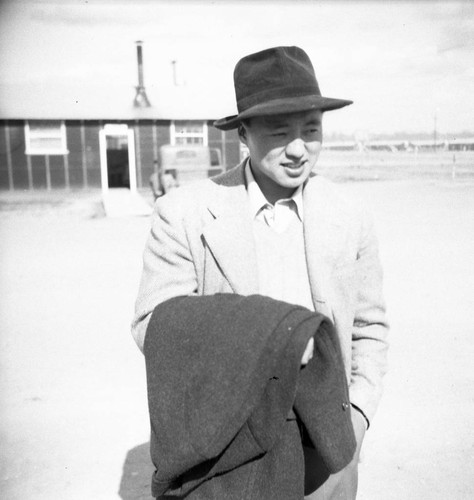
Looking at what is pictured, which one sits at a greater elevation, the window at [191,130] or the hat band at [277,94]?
the window at [191,130]

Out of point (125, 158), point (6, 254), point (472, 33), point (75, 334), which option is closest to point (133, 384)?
point (75, 334)

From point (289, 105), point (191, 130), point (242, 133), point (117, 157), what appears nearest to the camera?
point (289, 105)

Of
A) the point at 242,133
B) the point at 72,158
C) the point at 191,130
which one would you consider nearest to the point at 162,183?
the point at 191,130

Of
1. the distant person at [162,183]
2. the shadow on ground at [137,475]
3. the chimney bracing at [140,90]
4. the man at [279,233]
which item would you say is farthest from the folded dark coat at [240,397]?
the chimney bracing at [140,90]

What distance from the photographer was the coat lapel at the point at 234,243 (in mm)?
1510

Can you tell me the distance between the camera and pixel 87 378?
165 inches

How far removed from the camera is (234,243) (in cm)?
152

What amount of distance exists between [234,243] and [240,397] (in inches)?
17.1

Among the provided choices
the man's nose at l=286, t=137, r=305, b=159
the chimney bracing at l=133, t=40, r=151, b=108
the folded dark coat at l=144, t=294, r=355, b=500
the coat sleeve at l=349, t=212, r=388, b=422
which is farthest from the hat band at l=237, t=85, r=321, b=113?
the chimney bracing at l=133, t=40, r=151, b=108

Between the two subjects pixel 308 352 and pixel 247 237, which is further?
pixel 247 237

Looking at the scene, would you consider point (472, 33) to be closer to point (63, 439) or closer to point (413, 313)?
point (413, 313)

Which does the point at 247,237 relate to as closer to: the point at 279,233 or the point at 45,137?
the point at 279,233

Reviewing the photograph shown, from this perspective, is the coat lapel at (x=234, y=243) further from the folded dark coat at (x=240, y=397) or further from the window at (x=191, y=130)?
the window at (x=191, y=130)

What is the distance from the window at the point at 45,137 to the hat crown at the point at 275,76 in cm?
2033
